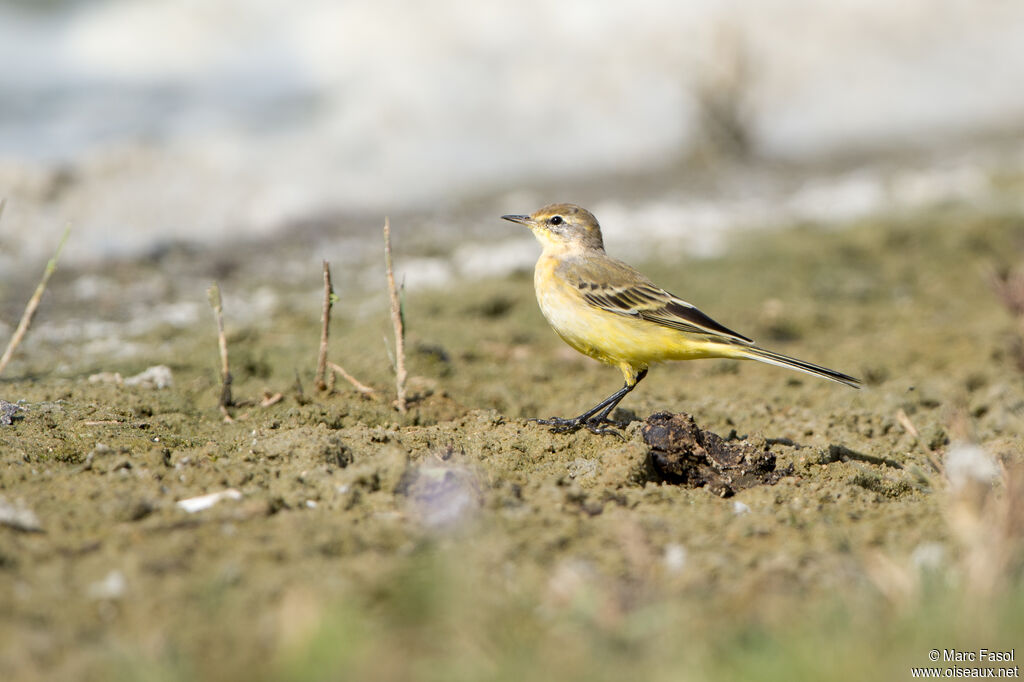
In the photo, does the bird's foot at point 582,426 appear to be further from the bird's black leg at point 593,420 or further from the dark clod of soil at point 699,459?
the dark clod of soil at point 699,459

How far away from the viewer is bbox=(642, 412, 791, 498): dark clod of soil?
4250mm

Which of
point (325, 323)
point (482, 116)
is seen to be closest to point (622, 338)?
point (325, 323)

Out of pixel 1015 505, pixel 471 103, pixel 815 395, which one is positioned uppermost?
pixel 471 103

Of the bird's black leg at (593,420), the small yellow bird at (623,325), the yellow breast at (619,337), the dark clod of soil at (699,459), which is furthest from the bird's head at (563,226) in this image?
the dark clod of soil at (699,459)

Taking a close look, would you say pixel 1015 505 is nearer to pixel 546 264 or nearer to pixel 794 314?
pixel 546 264

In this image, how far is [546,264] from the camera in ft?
19.1

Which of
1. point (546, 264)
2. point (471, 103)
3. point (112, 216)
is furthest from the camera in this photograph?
point (471, 103)

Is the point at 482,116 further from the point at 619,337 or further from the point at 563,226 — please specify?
the point at 619,337

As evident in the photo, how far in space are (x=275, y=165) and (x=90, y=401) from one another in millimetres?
9138

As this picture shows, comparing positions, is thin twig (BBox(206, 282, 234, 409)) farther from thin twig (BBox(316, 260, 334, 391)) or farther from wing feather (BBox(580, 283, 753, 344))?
wing feather (BBox(580, 283, 753, 344))

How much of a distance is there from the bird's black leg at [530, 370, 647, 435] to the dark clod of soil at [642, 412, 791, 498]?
1.16ft

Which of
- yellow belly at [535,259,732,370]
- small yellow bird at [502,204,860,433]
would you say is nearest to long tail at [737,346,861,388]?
small yellow bird at [502,204,860,433]

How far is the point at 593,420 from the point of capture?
5.27 meters

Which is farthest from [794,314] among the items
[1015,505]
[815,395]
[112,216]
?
[112,216]
